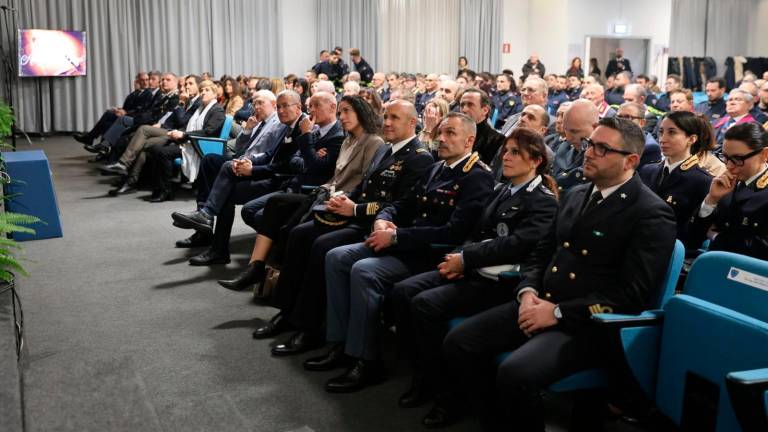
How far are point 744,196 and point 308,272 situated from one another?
6.12ft

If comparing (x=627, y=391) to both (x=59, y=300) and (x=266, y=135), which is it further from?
(x=266, y=135)

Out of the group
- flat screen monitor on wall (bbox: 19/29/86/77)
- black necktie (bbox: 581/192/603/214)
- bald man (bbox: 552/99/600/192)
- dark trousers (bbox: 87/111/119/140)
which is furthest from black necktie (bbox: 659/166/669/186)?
flat screen monitor on wall (bbox: 19/29/86/77)

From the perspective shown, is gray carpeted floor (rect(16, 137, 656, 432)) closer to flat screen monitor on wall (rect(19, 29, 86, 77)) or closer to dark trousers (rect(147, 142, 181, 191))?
dark trousers (rect(147, 142, 181, 191))

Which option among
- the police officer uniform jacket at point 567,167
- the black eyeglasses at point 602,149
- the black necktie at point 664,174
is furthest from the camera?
the police officer uniform jacket at point 567,167

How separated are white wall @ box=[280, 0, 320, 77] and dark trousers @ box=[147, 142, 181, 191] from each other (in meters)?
8.18

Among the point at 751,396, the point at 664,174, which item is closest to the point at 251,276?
the point at 664,174

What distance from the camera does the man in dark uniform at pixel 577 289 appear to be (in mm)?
2260

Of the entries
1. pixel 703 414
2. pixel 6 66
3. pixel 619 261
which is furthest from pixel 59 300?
pixel 6 66

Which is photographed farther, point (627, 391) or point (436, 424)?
point (436, 424)

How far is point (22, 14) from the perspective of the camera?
494 inches

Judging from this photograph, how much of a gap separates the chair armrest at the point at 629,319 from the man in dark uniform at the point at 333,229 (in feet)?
5.01

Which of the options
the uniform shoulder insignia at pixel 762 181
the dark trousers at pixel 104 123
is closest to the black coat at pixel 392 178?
the uniform shoulder insignia at pixel 762 181

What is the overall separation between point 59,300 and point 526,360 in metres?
2.99

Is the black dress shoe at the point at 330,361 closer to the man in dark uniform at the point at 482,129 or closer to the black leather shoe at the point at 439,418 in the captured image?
the black leather shoe at the point at 439,418
